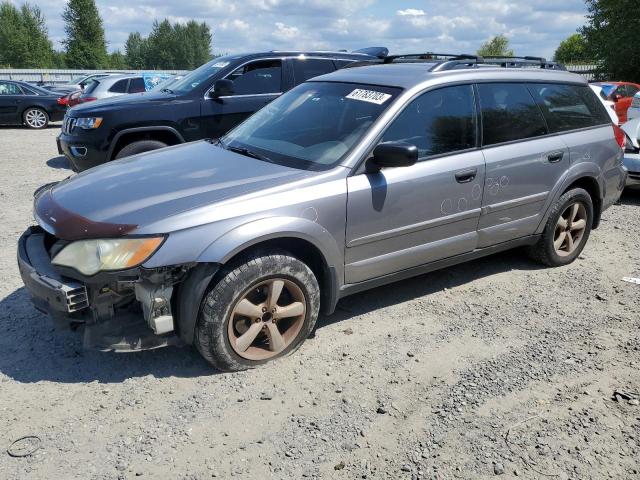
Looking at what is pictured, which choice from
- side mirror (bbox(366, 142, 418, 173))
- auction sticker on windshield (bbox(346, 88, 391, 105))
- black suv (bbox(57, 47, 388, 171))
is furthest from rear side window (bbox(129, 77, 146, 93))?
side mirror (bbox(366, 142, 418, 173))

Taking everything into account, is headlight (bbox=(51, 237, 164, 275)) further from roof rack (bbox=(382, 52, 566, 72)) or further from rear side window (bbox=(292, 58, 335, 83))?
rear side window (bbox=(292, 58, 335, 83))

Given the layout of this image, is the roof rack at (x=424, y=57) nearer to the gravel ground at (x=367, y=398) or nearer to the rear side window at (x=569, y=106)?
the rear side window at (x=569, y=106)

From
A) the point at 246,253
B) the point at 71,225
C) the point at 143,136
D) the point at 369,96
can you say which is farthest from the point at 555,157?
the point at 143,136

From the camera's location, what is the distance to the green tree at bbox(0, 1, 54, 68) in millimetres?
75625

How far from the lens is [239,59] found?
7543 millimetres

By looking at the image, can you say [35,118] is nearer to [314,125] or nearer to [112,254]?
[314,125]

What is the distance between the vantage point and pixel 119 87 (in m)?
13.9

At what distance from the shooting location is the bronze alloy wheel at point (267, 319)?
10.9ft

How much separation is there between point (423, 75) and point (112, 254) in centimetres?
249

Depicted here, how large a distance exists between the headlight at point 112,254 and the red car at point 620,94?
13897 mm

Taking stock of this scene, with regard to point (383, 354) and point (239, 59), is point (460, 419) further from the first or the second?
point (239, 59)

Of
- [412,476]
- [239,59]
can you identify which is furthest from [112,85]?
[412,476]

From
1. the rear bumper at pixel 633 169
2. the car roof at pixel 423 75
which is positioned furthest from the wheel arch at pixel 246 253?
the rear bumper at pixel 633 169

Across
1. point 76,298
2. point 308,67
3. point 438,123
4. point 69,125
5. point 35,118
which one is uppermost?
point 308,67
